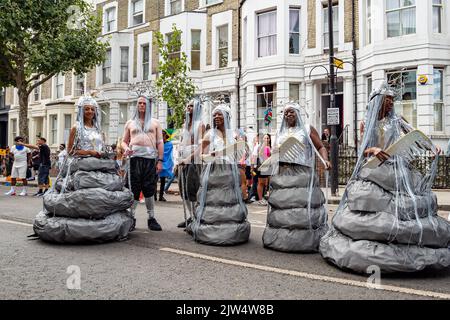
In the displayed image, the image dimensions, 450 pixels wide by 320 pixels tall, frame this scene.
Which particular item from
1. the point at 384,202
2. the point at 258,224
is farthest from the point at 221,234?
the point at 258,224

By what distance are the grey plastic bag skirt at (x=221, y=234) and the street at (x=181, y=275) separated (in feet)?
0.39

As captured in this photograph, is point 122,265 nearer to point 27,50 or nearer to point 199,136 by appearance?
point 199,136

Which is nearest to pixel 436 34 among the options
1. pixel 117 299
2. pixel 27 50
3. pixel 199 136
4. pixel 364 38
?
pixel 364 38

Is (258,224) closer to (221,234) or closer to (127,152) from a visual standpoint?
(221,234)

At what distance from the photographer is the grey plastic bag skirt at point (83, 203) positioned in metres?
5.77

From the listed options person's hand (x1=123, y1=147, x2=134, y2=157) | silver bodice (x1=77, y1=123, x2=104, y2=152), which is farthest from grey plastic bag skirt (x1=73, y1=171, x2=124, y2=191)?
person's hand (x1=123, y1=147, x2=134, y2=157)

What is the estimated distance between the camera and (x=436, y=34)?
52.7 ft

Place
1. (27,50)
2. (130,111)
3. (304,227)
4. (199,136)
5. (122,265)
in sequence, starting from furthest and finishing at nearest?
(130,111) < (27,50) < (199,136) < (304,227) < (122,265)

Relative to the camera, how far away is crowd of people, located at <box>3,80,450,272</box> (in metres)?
4.46

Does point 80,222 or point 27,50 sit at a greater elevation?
point 27,50

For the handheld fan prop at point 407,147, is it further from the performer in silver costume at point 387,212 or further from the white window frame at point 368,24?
the white window frame at point 368,24

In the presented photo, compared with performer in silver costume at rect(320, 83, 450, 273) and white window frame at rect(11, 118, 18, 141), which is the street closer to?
performer in silver costume at rect(320, 83, 450, 273)

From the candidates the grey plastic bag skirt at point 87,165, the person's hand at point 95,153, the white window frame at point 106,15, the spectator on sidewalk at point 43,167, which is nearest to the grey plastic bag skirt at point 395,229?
the grey plastic bag skirt at point 87,165

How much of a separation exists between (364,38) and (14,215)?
47.9ft
